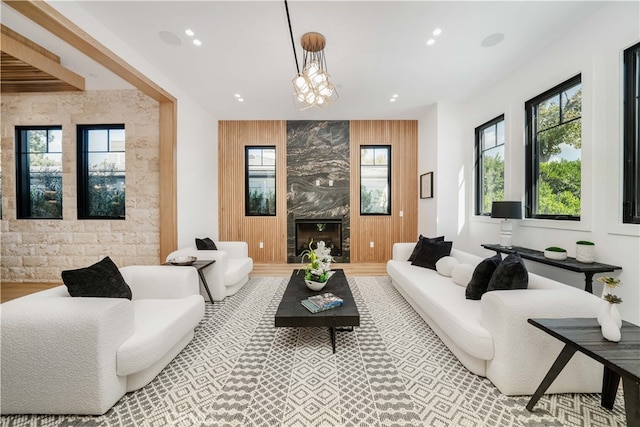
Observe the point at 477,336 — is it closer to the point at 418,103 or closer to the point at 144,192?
the point at 418,103

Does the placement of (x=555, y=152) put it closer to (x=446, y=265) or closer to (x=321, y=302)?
(x=446, y=265)

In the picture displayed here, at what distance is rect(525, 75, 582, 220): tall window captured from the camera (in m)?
2.84

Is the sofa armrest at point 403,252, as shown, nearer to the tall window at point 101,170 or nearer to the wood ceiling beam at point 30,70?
the tall window at point 101,170

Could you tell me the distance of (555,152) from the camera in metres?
3.11

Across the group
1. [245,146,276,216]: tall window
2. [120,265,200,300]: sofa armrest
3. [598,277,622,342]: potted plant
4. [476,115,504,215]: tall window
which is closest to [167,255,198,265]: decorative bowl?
[120,265,200,300]: sofa armrest

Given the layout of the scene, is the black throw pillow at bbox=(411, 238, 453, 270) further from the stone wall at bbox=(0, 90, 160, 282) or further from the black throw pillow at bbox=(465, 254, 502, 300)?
the stone wall at bbox=(0, 90, 160, 282)

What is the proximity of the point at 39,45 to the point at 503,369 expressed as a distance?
584cm

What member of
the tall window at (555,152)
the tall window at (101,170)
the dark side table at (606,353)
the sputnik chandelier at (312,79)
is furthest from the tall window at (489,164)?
the tall window at (101,170)

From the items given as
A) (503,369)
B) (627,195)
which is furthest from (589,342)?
(627,195)

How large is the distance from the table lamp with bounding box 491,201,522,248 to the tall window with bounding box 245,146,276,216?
4300 millimetres

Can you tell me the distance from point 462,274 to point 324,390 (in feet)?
6.49

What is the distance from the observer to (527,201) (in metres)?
3.48

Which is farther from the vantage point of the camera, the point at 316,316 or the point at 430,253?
the point at 430,253

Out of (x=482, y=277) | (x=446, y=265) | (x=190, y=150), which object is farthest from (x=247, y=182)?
(x=482, y=277)
